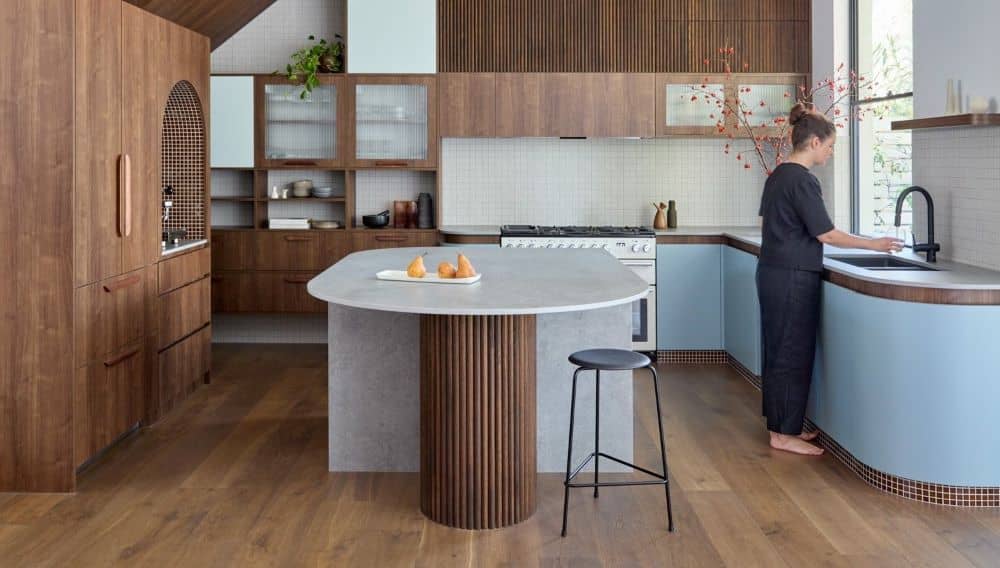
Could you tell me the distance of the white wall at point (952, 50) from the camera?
4.44m

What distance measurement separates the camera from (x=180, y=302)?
5.66 m

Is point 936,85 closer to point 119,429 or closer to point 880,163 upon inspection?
point 880,163

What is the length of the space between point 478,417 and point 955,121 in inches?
100

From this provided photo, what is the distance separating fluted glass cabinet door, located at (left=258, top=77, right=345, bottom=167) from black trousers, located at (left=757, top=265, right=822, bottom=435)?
3714 millimetres

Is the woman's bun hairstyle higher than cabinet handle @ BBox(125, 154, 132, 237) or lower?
higher

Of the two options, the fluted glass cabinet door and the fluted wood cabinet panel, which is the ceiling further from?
the fluted wood cabinet panel

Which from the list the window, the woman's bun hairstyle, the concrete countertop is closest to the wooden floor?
the concrete countertop

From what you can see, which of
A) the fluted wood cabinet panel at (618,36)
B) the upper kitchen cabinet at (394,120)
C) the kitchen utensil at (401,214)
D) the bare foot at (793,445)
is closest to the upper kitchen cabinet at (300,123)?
the upper kitchen cabinet at (394,120)

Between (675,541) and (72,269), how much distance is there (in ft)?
8.83

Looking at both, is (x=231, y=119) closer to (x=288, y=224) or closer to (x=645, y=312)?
(x=288, y=224)

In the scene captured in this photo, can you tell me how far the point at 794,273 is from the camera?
15.4 ft

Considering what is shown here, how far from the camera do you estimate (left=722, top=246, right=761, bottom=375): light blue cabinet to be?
6.19 metres

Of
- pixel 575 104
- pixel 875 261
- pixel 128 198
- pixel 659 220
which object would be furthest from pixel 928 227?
pixel 128 198

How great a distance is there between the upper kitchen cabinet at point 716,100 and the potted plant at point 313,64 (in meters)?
2.40
